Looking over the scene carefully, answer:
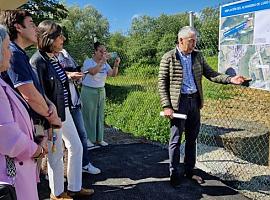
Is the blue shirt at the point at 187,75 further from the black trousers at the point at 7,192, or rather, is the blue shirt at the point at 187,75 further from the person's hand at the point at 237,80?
the black trousers at the point at 7,192

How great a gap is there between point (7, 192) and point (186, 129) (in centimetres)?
246

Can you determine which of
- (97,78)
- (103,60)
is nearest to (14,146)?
(103,60)

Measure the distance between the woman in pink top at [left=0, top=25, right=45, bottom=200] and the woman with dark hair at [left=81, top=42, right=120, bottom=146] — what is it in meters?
2.78

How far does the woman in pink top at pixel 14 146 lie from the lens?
1723mm

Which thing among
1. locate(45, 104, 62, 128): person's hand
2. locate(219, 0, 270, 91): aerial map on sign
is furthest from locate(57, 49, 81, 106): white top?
locate(219, 0, 270, 91): aerial map on sign

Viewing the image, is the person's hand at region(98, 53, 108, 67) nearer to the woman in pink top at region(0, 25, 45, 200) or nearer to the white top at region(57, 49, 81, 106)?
the white top at region(57, 49, 81, 106)

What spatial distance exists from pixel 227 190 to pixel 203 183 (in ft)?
0.92

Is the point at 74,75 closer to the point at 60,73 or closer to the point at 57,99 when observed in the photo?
the point at 60,73

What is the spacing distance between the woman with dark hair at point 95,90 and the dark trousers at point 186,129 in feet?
4.97

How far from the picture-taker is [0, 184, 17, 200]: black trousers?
63.9 inches

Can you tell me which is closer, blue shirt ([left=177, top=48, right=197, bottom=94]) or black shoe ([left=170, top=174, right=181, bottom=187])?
blue shirt ([left=177, top=48, right=197, bottom=94])

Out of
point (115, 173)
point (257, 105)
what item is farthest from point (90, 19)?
point (115, 173)

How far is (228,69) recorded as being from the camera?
3.82m

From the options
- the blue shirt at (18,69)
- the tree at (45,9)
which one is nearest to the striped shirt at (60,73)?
the blue shirt at (18,69)
